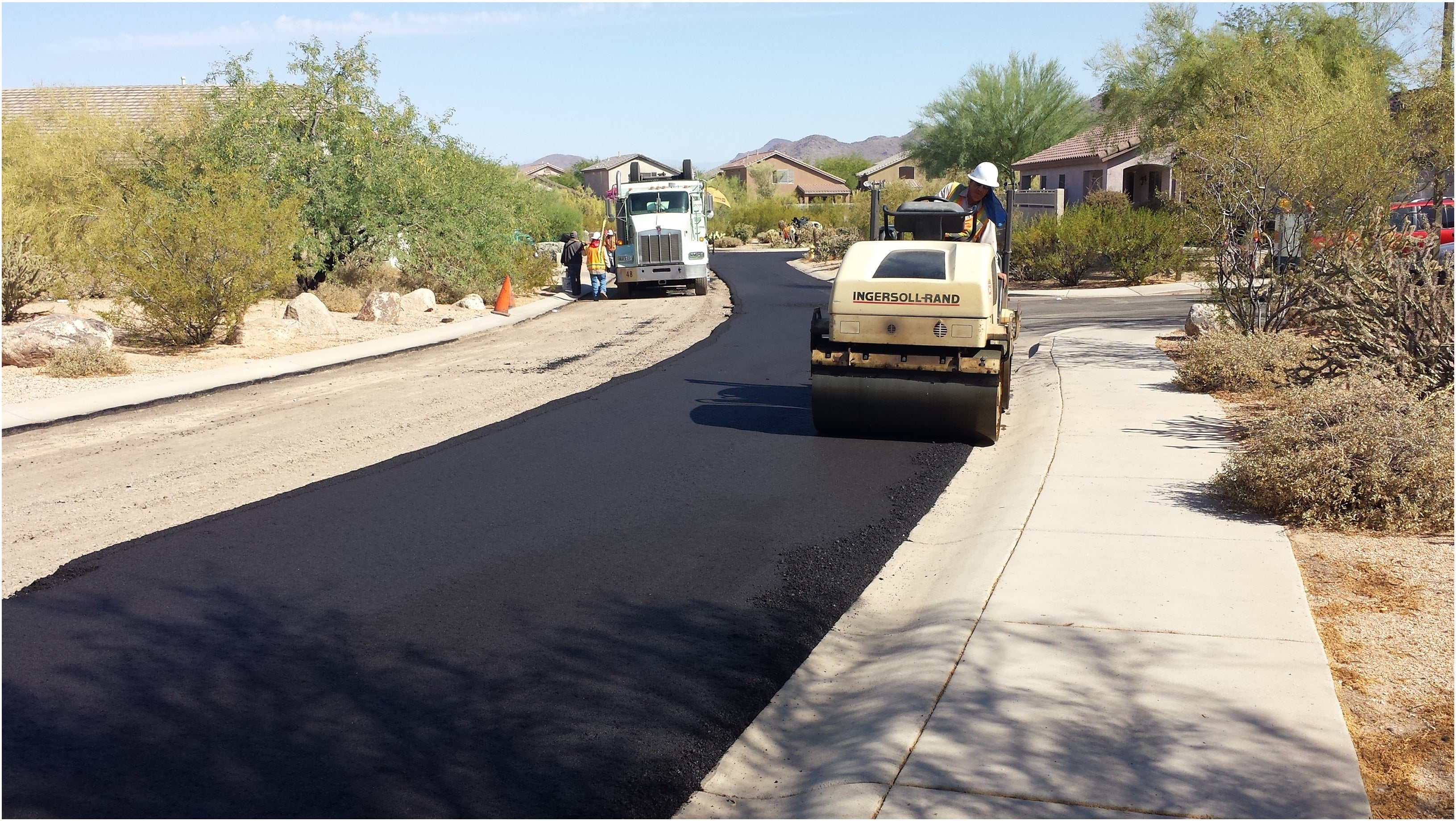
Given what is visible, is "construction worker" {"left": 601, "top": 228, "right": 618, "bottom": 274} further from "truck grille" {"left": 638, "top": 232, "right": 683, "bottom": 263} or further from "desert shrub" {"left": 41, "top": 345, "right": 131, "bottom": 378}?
"desert shrub" {"left": 41, "top": 345, "right": 131, "bottom": 378}

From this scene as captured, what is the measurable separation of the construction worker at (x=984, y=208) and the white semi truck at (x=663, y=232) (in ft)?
60.1

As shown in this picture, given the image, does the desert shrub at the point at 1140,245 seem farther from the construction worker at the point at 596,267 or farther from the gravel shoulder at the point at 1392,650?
the gravel shoulder at the point at 1392,650

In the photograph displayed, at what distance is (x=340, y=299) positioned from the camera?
1002 inches

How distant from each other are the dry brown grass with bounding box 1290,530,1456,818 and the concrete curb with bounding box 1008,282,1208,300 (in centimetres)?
2076

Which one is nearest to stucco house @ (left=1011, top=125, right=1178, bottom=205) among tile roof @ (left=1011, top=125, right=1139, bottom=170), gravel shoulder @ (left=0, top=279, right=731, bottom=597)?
tile roof @ (left=1011, top=125, right=1139, bottom=170)

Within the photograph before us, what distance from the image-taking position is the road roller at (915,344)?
401 inches

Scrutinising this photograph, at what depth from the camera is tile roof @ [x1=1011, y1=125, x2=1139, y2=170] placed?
44.8 metres

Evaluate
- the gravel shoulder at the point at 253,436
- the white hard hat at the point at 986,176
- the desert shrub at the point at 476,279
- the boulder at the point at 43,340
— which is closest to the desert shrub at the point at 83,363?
the boulder at the point at 43,340

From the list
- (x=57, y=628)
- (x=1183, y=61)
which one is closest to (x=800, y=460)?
(x=57, y=628)

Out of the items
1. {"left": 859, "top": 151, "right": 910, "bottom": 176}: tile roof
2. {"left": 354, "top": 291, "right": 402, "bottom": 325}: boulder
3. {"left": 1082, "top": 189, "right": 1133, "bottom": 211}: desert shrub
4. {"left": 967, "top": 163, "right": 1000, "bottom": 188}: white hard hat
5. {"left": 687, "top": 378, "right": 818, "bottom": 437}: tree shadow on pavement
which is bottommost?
{"left": 687, "top": 378, "right": 818, "bottom": 437}: tree shadow on pavement

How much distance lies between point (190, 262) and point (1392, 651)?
18287 millimetres

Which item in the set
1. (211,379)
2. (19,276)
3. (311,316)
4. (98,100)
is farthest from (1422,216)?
(98,100)

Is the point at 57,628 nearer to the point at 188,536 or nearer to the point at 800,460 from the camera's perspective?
the point at 188,536

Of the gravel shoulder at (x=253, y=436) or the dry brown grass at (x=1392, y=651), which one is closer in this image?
the dry brown grass at (x=1392, y=651)
